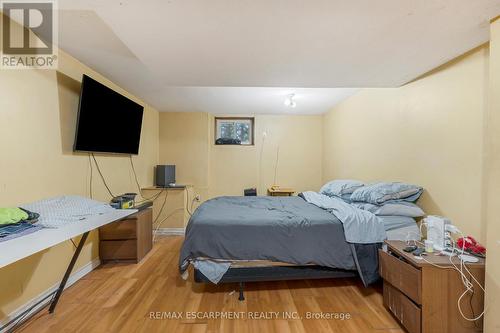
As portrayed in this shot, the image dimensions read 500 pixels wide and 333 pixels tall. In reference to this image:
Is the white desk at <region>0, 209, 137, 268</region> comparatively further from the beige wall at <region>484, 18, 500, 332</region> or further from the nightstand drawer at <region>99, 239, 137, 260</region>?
the beige wall at <region>484, 18, 500, 332</region>

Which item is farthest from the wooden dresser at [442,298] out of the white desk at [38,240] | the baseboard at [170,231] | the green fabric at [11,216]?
the baseboard at [170,231]

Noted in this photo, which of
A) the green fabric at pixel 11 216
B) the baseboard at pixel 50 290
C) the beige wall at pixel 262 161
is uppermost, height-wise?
the beige wall at pixel 262 161

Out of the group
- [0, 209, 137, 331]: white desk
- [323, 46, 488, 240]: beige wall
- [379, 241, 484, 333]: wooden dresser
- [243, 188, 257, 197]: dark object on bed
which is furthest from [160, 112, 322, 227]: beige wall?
[379, 241, 484, 333]: wooden dresser

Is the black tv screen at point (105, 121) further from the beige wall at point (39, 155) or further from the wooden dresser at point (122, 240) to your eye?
the wooden dresser at point (122, 240)

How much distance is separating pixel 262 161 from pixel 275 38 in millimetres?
3166

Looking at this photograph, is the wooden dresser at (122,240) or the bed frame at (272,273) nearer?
the bed frame at (272,273)

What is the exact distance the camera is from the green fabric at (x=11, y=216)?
1.23 metres

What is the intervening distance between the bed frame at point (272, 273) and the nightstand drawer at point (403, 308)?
0.99 ft

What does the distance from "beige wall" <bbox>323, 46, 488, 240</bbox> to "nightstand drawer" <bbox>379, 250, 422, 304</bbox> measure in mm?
599

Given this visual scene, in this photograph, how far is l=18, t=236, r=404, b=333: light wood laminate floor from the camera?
1.63m

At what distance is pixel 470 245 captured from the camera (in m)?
1.52

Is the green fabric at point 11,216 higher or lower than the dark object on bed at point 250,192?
higher

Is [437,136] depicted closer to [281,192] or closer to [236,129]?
[281,192]

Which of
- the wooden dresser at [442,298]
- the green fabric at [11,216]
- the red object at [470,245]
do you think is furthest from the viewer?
the red object at [470,245]
